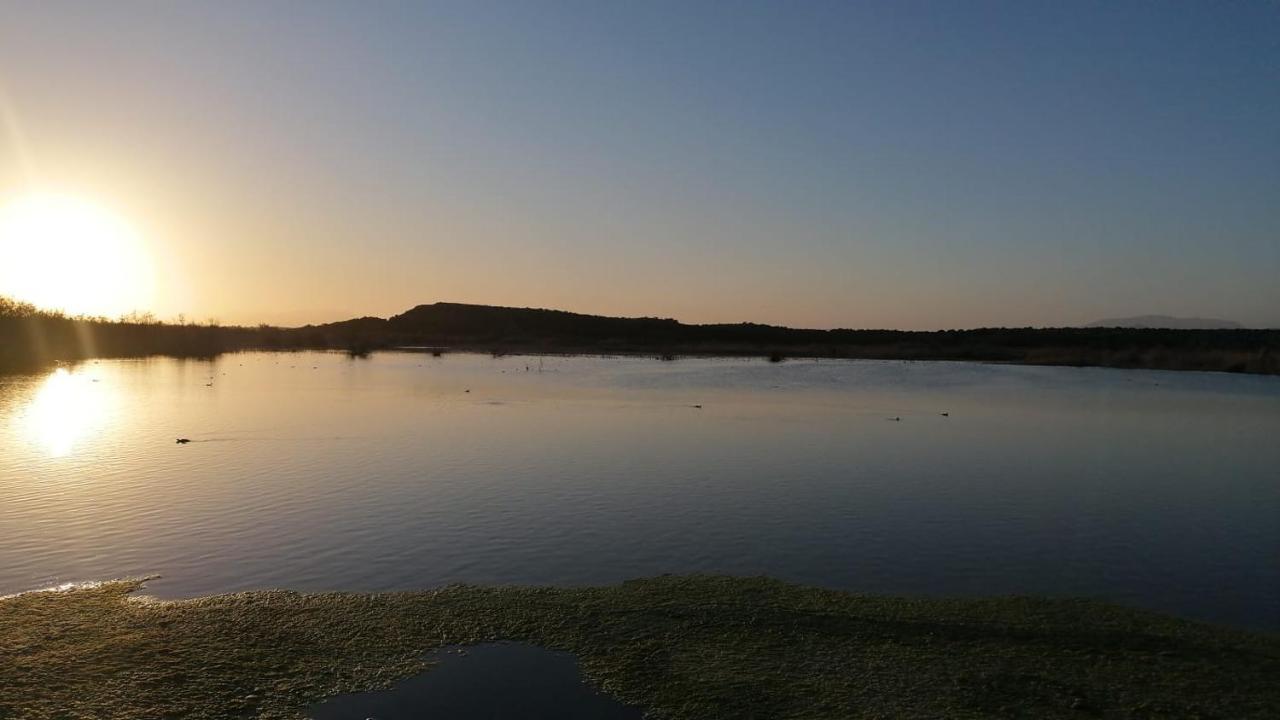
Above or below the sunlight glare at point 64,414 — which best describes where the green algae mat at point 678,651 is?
below

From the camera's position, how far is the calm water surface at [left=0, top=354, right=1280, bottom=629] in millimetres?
11578

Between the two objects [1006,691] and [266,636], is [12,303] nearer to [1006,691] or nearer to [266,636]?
[266,636]

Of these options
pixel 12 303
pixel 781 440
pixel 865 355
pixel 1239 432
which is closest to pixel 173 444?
pixel 781 440

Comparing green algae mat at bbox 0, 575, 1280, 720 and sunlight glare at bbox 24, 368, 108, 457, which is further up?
sunlight glare at bbox 24, 368, 108, 457

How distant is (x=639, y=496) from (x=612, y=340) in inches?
4926

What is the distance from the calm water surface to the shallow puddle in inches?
105

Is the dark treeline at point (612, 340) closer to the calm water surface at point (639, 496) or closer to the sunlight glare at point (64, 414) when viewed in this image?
the sunlight glare at point (64, 414)

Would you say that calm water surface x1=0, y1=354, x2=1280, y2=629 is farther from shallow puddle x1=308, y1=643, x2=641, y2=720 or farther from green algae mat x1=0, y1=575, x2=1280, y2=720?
shallow puddle x1=308, y1=643, x2=641, y2=720

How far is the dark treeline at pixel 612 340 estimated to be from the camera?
6644 centimetres

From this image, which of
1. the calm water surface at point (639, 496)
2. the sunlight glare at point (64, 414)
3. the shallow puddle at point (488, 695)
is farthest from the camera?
the sunlight glare at point (64, 414)

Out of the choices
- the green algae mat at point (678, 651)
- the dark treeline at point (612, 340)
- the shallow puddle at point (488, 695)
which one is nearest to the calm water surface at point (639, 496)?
the green algae mat at point (678, 651)

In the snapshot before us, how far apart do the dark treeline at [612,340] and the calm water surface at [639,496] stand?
35556 mm

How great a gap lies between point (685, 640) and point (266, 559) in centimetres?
699

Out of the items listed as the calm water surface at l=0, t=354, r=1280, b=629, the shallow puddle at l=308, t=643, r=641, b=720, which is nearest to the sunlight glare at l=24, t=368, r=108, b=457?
the calm water surface at l=0, t=354, r=1280, b=629
